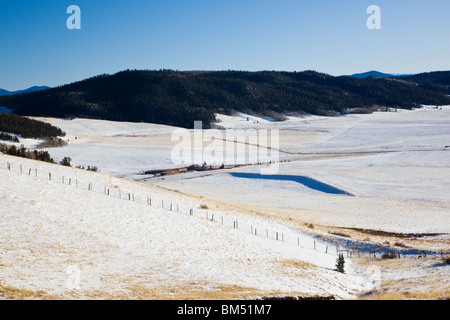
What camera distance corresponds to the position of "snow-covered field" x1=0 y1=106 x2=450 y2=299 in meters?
15.3

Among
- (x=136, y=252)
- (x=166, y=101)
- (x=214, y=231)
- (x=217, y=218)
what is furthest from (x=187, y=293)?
(x=166, y=101)

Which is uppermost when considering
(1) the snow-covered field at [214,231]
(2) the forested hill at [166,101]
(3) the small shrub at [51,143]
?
(2) the forested hill at [166,101]

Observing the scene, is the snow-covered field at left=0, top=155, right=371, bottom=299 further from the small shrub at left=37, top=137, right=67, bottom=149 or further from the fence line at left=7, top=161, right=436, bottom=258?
the small shrub at left=37, top=137, right=67, bottom=149

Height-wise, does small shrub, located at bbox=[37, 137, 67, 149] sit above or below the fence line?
Answer: above

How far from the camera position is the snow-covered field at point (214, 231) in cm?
1527

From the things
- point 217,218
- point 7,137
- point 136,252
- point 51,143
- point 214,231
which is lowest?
point 217,218

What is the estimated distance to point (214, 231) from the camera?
76.1 feet

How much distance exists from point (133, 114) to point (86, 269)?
13932 cm

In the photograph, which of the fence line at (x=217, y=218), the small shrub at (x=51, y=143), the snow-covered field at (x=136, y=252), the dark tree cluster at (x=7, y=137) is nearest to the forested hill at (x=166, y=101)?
the small shrub at (x=51, y=143)

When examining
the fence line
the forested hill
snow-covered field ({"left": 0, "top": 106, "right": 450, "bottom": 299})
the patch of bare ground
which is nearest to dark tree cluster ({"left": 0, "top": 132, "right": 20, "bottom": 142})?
snow-covered field ({"left": 0, "top": 106, "right": 450, "bottom": 299})

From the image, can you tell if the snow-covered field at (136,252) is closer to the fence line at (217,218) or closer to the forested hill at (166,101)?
the fence line at (217,218)

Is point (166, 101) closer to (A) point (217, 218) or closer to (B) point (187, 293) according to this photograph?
(A) point (217, 218)
